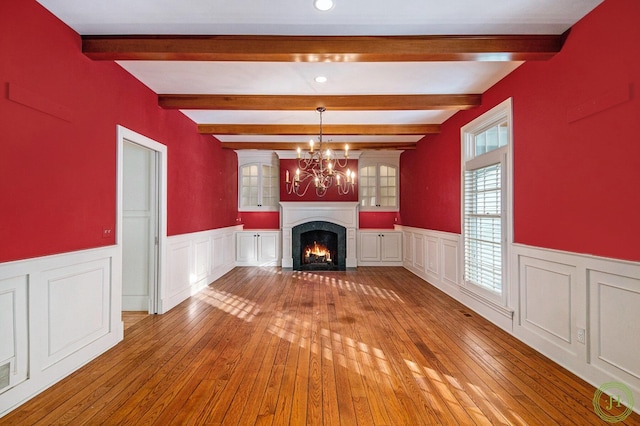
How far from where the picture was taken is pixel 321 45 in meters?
2.73

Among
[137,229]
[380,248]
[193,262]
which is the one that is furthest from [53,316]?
[380,248]

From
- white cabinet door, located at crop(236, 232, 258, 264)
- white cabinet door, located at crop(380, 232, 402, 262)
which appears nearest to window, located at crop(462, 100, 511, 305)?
white cabinet door, located at crop(380, 232, 402, 262)

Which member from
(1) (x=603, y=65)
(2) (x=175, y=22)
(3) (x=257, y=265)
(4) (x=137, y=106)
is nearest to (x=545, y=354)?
(1) (x=603, y=65)

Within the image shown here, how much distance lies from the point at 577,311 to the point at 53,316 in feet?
14.3

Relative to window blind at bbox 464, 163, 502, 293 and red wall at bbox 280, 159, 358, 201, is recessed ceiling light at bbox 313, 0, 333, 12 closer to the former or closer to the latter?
window blind at bbox 464, 163, 502, 293

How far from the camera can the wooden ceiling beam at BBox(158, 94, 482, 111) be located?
4.11 metres

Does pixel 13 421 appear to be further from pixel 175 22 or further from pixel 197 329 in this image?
pixel 175 22

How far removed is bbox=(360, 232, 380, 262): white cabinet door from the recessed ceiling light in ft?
19.6

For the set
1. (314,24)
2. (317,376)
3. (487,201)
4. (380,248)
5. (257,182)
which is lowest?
(317,376)

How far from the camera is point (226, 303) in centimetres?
460

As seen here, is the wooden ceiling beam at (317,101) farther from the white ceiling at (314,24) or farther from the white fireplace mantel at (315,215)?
the white fireplace mantel at (315,215)

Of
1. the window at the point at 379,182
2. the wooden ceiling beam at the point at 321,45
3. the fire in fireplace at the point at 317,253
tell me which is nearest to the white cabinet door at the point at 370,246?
the window at the point at 379,182

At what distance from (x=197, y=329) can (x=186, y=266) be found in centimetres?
163

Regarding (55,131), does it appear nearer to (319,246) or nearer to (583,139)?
(583,139)
